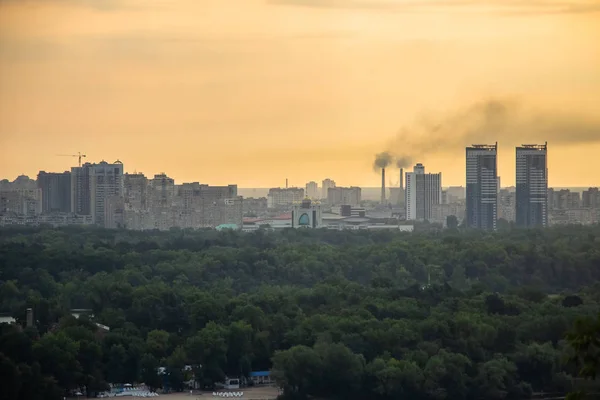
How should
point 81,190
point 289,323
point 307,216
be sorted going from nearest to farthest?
point 289,323, point 307,216, point 81,190

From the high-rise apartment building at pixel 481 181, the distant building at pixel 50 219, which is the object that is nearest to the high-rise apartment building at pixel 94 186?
the distant building at pixel 50 219

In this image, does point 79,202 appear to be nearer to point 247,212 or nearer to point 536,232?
point 247,212

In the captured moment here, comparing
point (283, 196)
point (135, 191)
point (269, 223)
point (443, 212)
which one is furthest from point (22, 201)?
point (283, 196)

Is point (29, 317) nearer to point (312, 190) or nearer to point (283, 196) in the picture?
point (283, 196)

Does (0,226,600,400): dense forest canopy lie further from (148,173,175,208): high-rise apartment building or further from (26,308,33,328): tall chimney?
(148,173,175,208): high-rise apartment building

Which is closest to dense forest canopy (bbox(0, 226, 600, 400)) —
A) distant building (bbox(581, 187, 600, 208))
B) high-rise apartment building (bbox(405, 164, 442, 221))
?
high-rise apartment building (bbox(405, 164, 442, 221))

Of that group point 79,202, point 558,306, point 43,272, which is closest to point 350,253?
point 43,272
